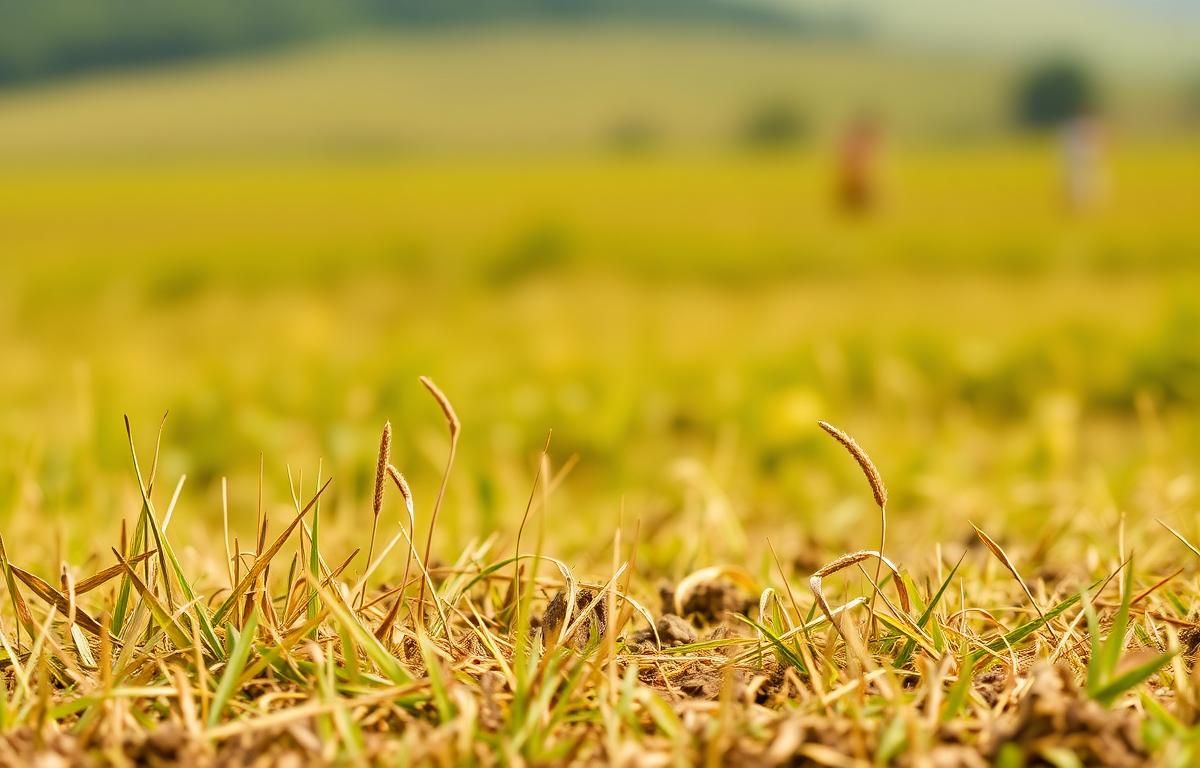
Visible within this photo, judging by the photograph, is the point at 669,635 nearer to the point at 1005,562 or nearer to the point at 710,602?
the point at 710,602

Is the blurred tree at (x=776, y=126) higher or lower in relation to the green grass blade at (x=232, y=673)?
lower

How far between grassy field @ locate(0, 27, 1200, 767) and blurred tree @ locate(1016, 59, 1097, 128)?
2088 inches

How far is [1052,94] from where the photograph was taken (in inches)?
2325

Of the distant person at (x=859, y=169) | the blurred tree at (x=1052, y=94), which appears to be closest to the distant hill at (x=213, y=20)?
the distant person at (x=859, y=169)

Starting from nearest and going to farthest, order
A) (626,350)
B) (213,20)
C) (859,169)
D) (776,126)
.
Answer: (626,350), (859,169), (213,20), (776,126)

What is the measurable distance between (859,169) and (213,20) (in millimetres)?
51085

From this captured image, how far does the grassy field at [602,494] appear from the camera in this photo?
74 cm

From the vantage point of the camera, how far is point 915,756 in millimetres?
653

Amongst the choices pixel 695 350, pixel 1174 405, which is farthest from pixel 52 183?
pixel 1174 405

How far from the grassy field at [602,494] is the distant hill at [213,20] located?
27777 mm

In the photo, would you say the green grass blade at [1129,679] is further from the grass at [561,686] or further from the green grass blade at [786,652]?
A: the green grass blade at [786,652]

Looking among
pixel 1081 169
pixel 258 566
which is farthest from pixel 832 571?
pixel 1081 169

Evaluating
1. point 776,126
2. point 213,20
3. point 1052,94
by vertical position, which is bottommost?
point 776,126

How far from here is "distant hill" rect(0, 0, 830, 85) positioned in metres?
34.5
